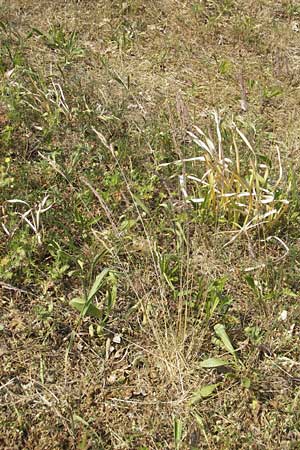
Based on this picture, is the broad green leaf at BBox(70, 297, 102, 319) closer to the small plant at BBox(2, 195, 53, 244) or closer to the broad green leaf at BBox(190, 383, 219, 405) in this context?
the small plant at BBox(2, 195, 53, 244)

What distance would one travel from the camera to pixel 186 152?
327 cm

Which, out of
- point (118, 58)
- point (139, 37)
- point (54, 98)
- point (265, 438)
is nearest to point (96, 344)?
point (265, 438)

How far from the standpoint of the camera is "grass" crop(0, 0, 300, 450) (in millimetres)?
2336

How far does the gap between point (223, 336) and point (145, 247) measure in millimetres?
597

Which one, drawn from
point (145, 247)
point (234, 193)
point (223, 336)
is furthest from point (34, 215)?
point (223, 336)

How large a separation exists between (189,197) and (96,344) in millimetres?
880

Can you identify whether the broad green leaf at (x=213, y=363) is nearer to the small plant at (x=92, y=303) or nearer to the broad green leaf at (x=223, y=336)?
the broad green leaf at (x=223, y=336)

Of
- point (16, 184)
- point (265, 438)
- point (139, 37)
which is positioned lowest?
point (265, 438)

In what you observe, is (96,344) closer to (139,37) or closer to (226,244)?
(226,244)

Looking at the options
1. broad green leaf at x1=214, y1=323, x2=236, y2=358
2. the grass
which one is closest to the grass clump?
the grass

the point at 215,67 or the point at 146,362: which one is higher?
the point at 215,67

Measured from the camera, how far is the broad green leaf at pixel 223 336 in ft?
8.03

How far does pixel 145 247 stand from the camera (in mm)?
2801

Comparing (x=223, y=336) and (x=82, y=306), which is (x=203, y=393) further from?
(x=82, y=306)
